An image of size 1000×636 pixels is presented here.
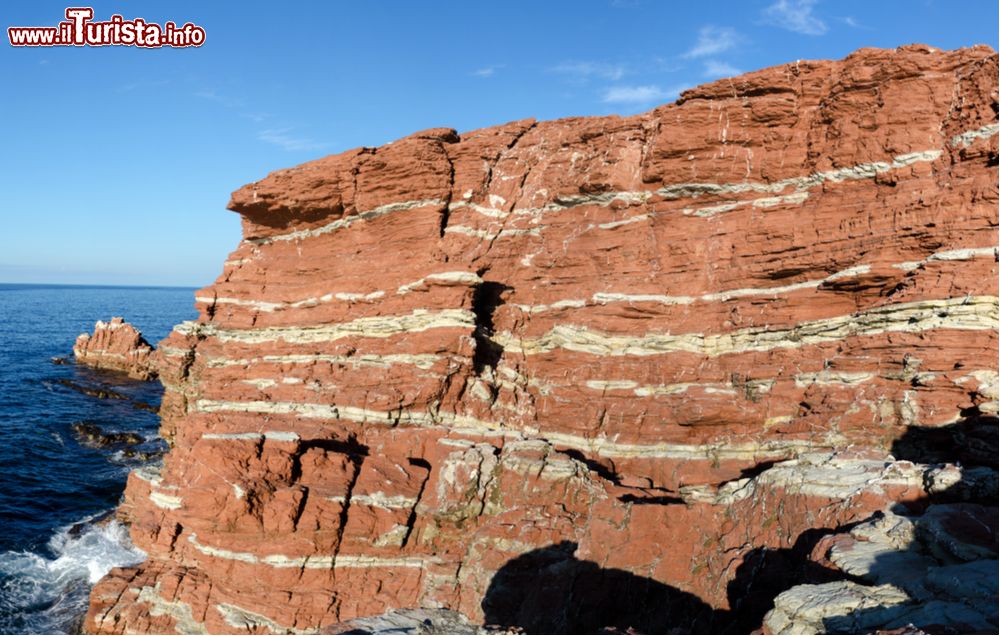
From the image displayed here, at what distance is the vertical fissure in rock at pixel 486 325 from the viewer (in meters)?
27.4

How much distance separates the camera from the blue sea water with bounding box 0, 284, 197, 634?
83.4 feet

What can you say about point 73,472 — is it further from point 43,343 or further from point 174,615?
point 43,343

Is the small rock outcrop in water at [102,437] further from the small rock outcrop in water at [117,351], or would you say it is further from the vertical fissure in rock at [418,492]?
the vertical fissure in rock at [418,492]

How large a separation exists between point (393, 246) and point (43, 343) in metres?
90.5

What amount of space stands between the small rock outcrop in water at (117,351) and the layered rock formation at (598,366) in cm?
4440

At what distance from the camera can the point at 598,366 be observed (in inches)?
1032

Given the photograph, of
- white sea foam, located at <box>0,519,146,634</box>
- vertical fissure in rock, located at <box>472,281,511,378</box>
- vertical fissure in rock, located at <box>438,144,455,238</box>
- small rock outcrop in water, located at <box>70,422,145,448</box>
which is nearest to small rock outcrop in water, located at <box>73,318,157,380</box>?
small rock outcrop in water, located at <box>70,422,145,448</box>

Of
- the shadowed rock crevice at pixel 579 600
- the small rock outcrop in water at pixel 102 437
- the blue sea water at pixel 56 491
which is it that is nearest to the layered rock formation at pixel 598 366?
the shadowed rock crevice at pixel 579 600

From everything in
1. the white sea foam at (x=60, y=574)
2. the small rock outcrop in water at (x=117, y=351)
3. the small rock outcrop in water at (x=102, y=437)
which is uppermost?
the small rock outcrop in water at (x=117, y=351)

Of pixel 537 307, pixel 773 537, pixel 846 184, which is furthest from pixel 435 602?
pixel 846 184

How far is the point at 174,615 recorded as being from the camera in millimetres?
20891

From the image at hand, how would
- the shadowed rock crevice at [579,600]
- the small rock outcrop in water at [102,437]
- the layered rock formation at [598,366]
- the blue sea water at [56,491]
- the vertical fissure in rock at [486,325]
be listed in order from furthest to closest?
the small rock outcrop in water at [102,437] < the vertical fissure in rock at [486,325] < the blue sea water at [56,491] < the layered rock formation at [598,366] < the shadowed rock crevice at [579,600]

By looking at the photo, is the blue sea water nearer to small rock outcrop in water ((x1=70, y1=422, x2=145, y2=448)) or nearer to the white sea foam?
the white sea foam

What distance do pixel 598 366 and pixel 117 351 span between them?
67.0 m
